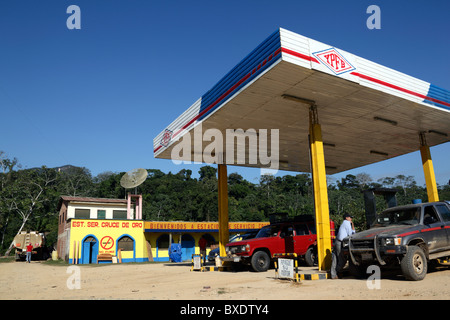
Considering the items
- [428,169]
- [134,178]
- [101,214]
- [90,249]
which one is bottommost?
[90,249]

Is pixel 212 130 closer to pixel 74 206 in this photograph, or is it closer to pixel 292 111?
pixel 292 111

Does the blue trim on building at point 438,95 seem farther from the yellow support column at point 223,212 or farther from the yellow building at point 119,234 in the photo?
the yellow building at point 119,234

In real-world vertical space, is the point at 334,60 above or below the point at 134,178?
below

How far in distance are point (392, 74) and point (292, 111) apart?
365cm

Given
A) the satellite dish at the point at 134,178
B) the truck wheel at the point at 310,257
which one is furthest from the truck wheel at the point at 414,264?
the satellite dish at the point at 134,178

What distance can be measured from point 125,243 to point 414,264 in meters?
25.8

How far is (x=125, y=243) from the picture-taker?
30.1m

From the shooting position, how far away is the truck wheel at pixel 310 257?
14.2 metres

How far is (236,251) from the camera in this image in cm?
1345

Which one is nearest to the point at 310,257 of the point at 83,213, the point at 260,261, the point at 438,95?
the point at 260,261

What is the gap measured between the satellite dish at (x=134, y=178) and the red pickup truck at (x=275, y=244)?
68.0 ft

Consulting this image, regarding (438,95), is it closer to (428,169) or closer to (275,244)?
(428,169)

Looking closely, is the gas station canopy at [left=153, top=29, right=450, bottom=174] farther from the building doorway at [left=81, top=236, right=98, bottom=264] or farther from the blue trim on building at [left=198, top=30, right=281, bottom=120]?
the building doorway at [left=81, top=236, right=98, bottom=264]
